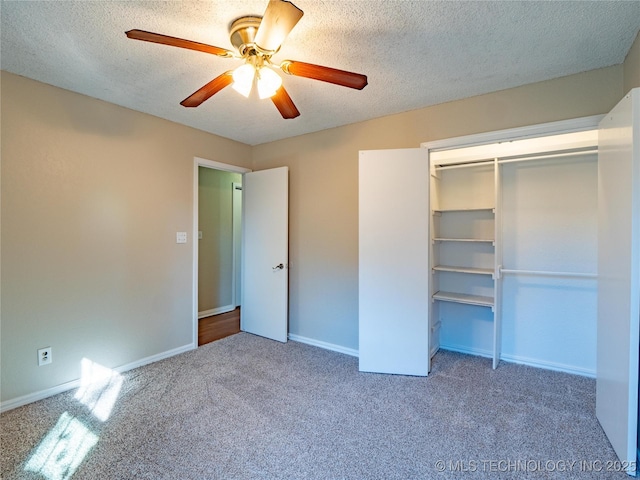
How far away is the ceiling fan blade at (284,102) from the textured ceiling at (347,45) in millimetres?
314

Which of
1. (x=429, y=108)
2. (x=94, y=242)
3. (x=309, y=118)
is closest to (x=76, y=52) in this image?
(x=94, y=242)

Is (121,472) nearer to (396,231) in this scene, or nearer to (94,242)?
(94,242)

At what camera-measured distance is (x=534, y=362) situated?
2.91 m

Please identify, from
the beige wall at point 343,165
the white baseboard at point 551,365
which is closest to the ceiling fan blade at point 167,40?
the beige wall at point 343,165

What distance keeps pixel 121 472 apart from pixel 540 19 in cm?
340

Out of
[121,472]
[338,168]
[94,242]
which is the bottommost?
[121,472]

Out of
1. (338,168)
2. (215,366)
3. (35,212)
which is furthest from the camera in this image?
(338,168)

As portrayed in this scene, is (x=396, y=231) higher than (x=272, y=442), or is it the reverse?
Answer: (x=396, y=231)

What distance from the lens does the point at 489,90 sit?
98.9 inches

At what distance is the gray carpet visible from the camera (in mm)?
1664

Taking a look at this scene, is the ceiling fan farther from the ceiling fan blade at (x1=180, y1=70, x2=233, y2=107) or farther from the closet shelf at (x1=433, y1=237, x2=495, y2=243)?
the closet shelf at (x1=433, y1=237, x2=495, y2=243)

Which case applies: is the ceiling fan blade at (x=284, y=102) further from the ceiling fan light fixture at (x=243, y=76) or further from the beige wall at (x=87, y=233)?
the beige wall at (x=87, y=233)

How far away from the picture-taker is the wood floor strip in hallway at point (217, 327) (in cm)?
379

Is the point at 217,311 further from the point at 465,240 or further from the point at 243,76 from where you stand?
the point at 243,76
